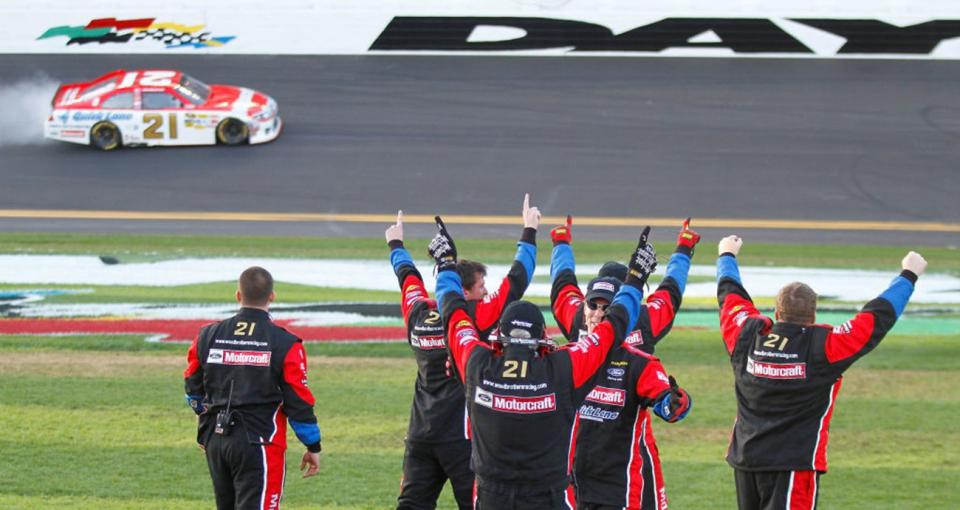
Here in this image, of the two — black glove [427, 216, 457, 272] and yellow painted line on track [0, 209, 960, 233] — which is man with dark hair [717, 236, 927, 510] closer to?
black glove [427, 216, 457, 272]

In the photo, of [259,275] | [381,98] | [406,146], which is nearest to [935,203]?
[406,146]

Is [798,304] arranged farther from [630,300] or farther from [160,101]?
[160,101]

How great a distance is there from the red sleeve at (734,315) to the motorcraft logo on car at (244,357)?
7.36 feet

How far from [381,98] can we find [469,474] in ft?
54.6

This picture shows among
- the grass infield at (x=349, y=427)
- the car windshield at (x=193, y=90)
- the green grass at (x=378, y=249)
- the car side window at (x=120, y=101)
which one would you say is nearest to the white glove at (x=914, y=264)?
the grass infield at (x=349, y=427)

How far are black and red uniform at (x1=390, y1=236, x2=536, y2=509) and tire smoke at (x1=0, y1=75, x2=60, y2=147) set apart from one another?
16473 mm

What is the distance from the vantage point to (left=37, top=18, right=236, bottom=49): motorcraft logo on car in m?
24.4

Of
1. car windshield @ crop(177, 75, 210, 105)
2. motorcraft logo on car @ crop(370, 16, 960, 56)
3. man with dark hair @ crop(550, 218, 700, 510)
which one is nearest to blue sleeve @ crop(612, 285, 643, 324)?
man with dark hair @ crop(550, 218, 700, 510)

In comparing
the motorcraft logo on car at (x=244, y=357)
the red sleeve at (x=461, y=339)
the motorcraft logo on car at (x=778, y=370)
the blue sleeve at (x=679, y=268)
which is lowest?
the motorcraft logo on car at (x=244, y=357)

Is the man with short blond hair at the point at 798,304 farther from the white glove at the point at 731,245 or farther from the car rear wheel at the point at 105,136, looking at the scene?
the car rear wheel at the point at 105,136

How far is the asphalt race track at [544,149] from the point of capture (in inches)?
717

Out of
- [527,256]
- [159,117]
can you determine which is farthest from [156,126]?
[527,256]

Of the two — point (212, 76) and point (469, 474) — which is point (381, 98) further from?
point (469, 474)

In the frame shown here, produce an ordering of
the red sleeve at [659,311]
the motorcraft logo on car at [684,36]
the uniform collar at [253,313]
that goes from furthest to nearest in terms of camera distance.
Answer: the motorcraft logo on car at [684,36] → the red sleeve at [659,311] → the uniform collar at [253,313]
